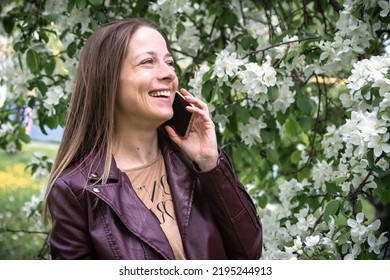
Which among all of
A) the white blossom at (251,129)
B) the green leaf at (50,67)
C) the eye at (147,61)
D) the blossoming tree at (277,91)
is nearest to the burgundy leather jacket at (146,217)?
the eye at (147,61)

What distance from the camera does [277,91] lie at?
2498 millimetres

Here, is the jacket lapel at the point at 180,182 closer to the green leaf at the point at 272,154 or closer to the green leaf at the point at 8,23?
the green leaf at the point at 272,154

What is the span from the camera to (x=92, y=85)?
6.20ft

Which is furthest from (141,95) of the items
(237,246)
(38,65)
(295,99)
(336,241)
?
(38,65)

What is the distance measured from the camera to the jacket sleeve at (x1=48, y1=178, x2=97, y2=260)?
5.67 ft

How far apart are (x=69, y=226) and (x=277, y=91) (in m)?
1.05

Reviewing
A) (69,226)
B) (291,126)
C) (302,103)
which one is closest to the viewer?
(69,226)

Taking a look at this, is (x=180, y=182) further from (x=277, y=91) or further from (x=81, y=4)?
(x=81, y=4)

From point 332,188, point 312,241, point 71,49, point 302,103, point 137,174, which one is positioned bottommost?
point 332,188

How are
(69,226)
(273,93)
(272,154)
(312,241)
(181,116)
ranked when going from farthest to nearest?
(272,154), (273,93), (312,241), (181,116), (69,226)

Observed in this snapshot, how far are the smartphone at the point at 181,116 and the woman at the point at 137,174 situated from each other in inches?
0.7

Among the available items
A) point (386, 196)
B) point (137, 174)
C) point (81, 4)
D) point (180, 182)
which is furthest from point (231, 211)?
point (81, 4)

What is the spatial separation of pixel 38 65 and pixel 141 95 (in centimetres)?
146

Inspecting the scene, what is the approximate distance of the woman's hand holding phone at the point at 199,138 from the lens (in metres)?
1.87
